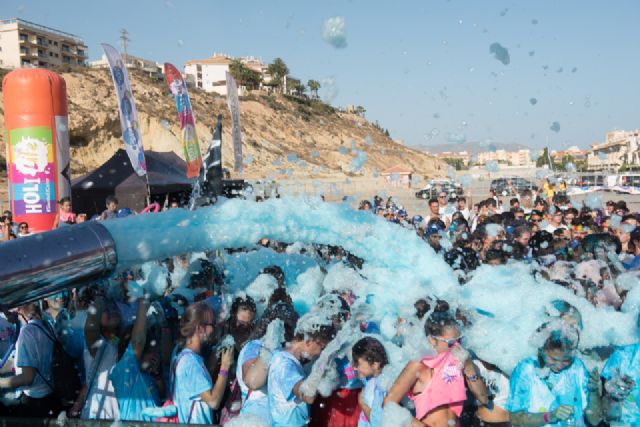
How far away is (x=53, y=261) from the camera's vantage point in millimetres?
2244

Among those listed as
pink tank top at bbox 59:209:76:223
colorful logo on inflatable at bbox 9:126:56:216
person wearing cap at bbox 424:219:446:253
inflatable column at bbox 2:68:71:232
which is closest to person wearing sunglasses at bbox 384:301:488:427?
person wearing cap at bbox 424:219:446:253

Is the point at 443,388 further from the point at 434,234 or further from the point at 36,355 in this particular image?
the point at 434,234

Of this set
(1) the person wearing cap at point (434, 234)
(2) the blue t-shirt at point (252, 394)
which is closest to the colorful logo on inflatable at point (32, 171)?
(1) the person wearing cap at point (434, 234)

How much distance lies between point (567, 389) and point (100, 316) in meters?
A: 2.69

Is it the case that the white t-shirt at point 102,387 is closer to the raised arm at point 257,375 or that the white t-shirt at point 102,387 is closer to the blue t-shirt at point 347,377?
the raised arm at point 257,375

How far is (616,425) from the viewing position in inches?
117

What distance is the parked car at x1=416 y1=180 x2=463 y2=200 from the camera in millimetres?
15197

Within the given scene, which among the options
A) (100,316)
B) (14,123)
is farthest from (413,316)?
(14,123)

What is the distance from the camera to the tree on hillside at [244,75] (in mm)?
73125

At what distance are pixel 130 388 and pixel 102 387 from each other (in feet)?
0.55

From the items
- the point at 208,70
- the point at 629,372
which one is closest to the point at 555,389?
the point at 629,372

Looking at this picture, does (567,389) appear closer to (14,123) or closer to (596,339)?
(596,339)

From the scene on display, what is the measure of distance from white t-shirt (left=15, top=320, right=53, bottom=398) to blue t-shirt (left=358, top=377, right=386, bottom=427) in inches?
78.1

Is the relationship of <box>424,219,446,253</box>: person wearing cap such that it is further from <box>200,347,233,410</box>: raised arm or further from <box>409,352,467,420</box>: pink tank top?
<box>200,347,233,410</box>: raised arm
